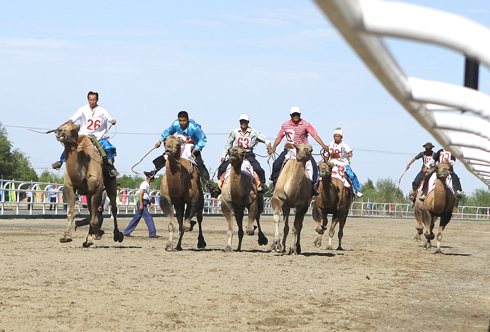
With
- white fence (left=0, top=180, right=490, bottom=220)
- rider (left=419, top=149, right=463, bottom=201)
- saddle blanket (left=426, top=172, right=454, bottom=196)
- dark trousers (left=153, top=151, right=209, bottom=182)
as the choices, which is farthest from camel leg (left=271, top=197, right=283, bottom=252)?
white fence (left=0, top=180, right=490, bottom=220)

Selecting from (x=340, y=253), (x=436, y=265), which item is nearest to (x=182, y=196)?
(x=340, y=253)

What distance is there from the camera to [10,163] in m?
103

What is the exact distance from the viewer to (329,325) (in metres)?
7.02

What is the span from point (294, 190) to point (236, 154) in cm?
137

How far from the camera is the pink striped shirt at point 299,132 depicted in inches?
632

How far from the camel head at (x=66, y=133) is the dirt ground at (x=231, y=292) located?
2.14 metres

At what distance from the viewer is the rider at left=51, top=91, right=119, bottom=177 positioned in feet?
51.9

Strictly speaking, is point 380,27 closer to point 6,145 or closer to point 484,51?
point 484,51

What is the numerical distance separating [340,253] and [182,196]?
3748mm

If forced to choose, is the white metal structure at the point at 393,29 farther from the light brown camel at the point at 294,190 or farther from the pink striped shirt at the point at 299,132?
the pink striped shirt at the point at 299,132

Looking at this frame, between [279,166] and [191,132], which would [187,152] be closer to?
[191,132]

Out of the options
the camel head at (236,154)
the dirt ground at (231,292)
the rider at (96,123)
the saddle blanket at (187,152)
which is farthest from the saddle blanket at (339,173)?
the rider at (96,123)

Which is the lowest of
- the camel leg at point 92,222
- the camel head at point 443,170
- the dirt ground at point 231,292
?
the dirt ground at point 231,292

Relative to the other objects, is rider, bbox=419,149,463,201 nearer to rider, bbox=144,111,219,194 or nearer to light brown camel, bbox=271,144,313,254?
light brown camel, bbox=271,144,313,254
